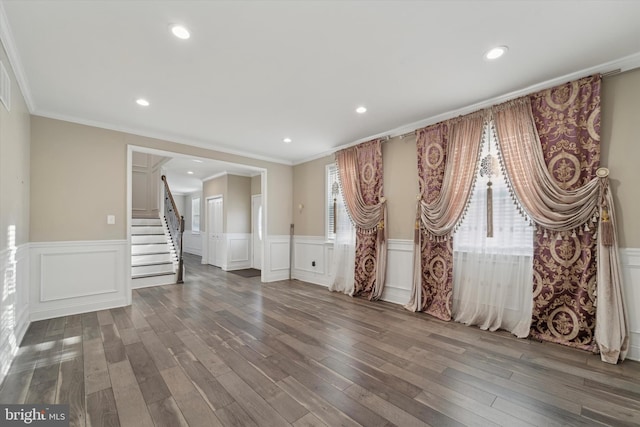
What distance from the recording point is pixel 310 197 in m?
5.90

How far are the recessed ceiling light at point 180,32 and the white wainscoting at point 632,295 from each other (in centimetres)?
429

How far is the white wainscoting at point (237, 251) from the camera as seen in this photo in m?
7.33

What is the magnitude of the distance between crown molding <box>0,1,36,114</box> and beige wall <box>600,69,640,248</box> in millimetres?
5081

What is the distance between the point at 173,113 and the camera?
12.0ft

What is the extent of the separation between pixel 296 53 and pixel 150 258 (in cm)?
565

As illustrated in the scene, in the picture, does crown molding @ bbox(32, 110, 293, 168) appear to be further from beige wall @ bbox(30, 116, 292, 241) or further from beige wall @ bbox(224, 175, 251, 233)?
beige wall @ bbox(224, 175, 251, 233)

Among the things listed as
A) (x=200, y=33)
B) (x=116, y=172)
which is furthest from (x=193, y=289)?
(x=200, y=33)

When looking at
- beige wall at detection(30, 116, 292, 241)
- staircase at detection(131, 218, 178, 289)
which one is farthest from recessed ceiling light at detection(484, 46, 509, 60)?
staircase at detection(131, 218, 178, 289)

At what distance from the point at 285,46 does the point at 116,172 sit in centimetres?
344

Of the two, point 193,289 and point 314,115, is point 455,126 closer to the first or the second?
point 314,115

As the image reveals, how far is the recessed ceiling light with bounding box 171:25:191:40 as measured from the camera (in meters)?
2.04

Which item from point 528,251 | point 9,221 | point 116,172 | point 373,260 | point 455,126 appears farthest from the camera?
point 373,260

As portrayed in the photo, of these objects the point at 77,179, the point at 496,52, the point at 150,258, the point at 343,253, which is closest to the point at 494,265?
the point at 496,52

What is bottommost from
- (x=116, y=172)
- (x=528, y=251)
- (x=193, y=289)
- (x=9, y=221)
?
(x=193, y=289)
